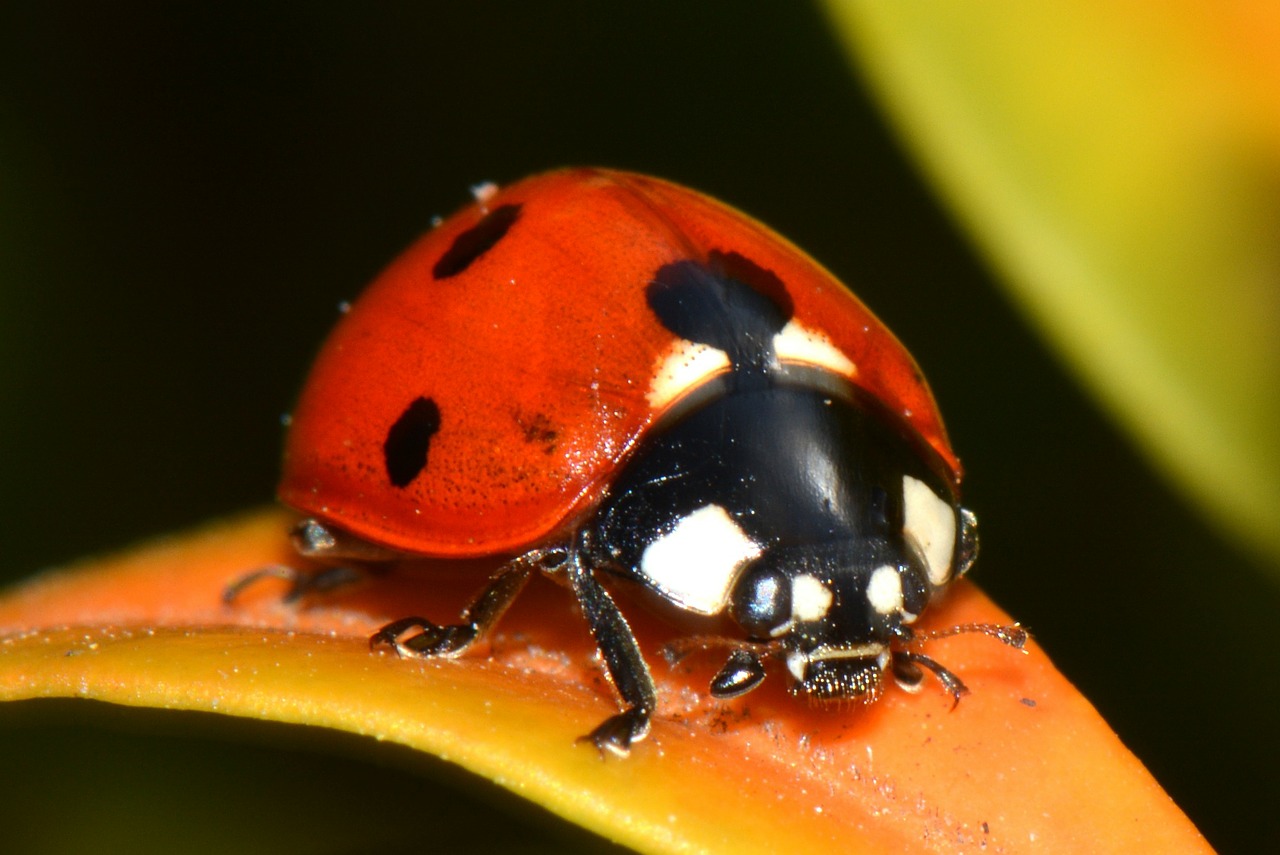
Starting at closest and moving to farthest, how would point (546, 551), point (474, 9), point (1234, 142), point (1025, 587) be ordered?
point (546, 551)
point (1234, 142)
point (1025, 587)
point (474, 9)

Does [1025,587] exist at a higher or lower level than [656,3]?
lower

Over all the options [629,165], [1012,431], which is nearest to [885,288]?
[1012,431]

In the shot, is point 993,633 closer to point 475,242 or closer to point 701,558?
point 701,558

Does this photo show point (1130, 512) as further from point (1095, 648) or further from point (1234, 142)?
point (1234, 142)

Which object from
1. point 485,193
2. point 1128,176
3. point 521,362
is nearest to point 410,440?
point 521,362

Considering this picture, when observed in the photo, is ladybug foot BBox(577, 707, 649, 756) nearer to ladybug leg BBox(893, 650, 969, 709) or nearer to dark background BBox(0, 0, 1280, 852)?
ladybug leg BBox(893, 650, 969, 709)

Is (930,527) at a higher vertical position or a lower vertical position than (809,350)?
lower
